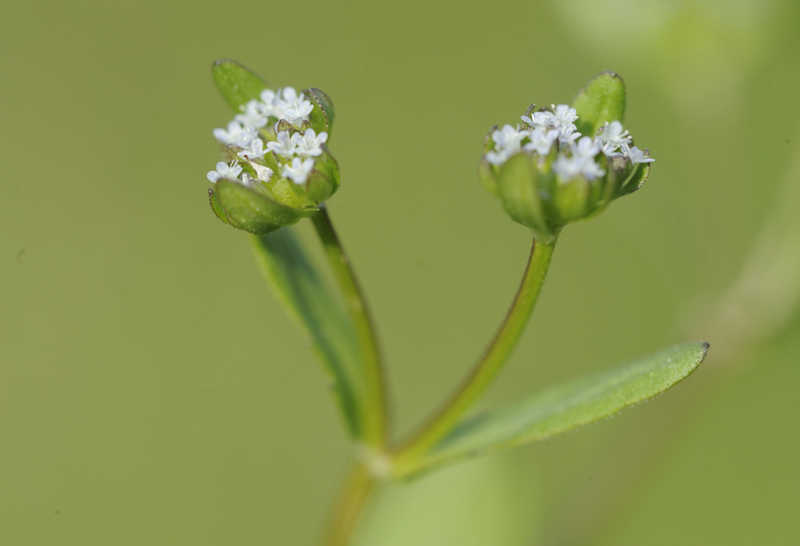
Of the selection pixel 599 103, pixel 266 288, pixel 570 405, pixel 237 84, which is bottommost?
pixel 570 405

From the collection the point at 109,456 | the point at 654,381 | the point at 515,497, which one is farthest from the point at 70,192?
the point at 654,381

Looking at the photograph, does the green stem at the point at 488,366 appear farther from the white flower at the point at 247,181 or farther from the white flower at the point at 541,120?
the white flower at the point at 247,181

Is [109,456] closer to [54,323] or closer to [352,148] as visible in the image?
[54,323]

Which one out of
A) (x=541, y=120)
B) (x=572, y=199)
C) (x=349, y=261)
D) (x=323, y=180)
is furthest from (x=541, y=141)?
Result: (x=349, y=261)

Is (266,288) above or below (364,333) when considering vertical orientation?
above

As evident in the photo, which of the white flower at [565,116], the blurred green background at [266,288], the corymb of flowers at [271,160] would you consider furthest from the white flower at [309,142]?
the blurred green background at [266,288]

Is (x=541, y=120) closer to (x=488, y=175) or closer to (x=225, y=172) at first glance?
(x=488, y=175)

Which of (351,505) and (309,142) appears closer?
(309,142)
